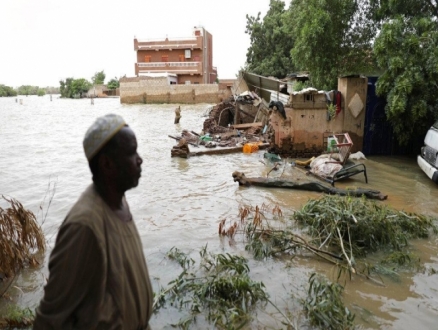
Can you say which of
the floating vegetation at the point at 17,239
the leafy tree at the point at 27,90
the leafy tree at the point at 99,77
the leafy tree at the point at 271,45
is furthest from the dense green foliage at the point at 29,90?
the floating vegetation at the point at 17,239

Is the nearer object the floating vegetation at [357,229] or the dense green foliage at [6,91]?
the floating vegetation at [357,229]

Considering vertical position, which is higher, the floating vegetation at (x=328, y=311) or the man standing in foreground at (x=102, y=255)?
the man standing in foreground at (x=102, y=255)

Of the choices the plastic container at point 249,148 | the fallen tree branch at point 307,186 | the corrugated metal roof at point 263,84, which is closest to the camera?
the fallen tree branch at point 307,186

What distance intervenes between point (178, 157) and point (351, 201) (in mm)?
8512

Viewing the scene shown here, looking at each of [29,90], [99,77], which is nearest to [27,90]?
[29,90]

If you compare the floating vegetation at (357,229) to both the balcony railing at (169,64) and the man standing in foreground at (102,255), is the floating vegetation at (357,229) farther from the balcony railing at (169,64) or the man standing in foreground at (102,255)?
the balcony railing at (169,64)

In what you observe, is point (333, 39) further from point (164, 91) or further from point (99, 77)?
point (99, 77)

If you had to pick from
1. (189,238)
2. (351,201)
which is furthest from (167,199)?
(351,201)

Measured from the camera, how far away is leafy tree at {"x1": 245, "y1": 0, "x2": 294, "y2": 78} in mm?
31984

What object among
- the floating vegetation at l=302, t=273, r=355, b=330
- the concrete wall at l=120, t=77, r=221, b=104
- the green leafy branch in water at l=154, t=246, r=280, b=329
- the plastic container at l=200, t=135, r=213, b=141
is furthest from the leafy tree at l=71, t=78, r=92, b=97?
the floating vegetation at l=302, t=273, r=355, b=330

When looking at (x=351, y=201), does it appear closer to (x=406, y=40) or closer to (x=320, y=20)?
(x=406, y=40)

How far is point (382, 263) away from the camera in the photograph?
4.83 meters

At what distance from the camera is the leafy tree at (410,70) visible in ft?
32.2

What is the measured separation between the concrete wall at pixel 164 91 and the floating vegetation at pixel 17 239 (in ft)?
139
